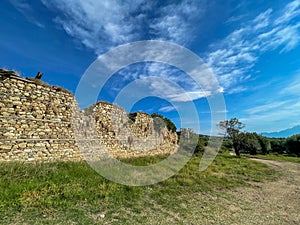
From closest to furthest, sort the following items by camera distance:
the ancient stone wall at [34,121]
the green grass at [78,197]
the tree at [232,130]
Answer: the green grass at [78,197]
the ancient stone wall at [34,121]
the tree at [232,130]

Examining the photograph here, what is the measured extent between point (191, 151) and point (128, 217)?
17047 mm

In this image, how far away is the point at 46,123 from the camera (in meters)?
7.30

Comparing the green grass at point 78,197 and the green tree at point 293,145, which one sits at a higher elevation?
the green tree at point 293,145

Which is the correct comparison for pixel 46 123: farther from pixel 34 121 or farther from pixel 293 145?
pixel 293 145

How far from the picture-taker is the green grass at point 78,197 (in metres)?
3.55

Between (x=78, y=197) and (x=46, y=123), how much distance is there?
4.21 metres

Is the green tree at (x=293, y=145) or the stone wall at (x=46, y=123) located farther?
the green tree at (x=293, y=145)

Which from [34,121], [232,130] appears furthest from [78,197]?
[232,130]

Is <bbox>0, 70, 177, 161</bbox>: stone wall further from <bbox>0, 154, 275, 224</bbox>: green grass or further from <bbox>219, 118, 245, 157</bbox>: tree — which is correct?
<bbox>219, 118, 245, 157</bbox>: tree

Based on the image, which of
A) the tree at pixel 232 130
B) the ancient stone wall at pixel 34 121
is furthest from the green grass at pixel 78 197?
the tree at pixel 232 130

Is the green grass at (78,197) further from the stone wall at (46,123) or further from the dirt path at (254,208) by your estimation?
the stone wall at (46,123)

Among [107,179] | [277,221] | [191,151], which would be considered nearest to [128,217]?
[107,179]

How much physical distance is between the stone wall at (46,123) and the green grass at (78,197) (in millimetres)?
816

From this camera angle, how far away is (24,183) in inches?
185
